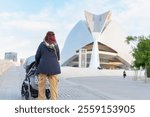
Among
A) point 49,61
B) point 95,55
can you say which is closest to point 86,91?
point 49,61

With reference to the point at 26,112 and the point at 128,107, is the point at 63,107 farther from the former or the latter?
the point at 128,107

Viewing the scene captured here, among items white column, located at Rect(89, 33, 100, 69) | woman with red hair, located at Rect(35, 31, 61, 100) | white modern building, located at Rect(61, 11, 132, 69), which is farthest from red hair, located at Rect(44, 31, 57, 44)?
white column, located at Rect(89, 33, 100, 69)

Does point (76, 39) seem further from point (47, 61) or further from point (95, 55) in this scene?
point (47, 61)

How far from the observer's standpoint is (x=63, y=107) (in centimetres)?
608

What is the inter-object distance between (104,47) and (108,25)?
462 centimetres

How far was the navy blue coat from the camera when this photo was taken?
807 cm

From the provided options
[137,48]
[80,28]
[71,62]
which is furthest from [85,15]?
[137,48]

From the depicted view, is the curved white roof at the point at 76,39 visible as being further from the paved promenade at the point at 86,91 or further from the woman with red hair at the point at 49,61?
the woman with red hair at the point at 49,61

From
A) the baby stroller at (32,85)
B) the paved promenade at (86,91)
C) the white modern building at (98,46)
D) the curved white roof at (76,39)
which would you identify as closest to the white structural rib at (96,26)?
the white modern building at (98,46)

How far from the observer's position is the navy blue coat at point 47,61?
807 centimetres

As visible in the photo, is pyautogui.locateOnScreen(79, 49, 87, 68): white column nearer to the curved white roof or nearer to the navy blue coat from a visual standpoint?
the curved white roof

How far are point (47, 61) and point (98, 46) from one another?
7340 cm

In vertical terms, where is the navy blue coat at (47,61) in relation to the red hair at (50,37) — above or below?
below

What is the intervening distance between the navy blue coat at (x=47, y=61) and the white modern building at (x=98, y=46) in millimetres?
70313
